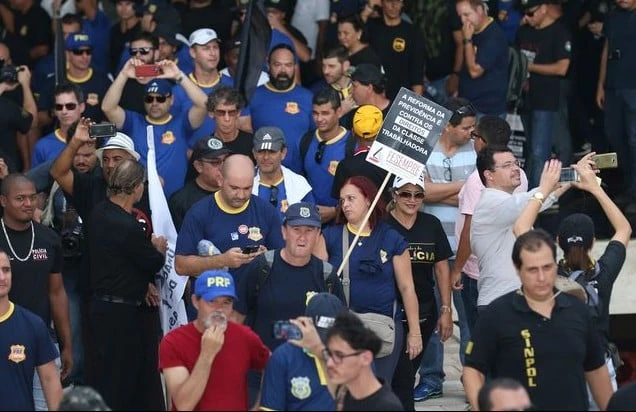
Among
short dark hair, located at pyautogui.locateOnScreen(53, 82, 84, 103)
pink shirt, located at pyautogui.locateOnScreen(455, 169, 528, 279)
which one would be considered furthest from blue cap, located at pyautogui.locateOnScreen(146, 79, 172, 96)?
pink shirt, located at pyautogui.locateOnScreen(455, 169, 528, 279)

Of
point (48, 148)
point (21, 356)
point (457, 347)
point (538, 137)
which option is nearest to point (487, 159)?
point (457, 347)

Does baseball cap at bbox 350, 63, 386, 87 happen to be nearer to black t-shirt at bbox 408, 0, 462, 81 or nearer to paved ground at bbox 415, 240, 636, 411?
paved ground at bbox 415, 240, 636, 411

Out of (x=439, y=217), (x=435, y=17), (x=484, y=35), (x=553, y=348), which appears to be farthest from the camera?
(x=435, y=17)

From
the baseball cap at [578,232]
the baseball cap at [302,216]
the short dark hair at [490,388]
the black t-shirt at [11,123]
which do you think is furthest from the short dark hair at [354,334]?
the black t-shirt at [11,123]

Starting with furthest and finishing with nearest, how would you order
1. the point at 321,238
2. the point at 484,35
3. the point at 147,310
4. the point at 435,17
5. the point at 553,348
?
the point at 435,17, the point at 484,35, the point at 147,310, the point at 321,238, the point at 553,348

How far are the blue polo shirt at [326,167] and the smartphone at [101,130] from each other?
164 cm

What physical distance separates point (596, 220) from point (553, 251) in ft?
17.7

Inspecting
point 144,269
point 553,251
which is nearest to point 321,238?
point 144,269

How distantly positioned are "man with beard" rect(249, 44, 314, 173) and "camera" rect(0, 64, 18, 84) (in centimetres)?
197

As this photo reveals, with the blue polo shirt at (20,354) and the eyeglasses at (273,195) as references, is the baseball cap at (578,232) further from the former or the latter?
A: the blue polo shirt at (20,354)

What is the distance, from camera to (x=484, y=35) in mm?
15188

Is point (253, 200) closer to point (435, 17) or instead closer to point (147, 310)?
point (147, 310)

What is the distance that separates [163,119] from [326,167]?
1.50 metres

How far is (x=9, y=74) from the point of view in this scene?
1438cm
